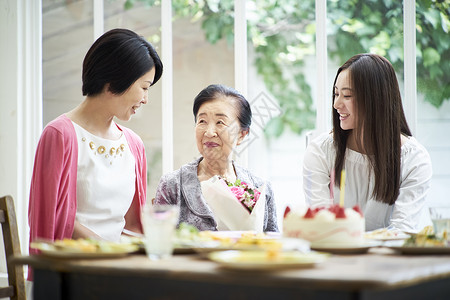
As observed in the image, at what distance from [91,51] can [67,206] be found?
550 mm

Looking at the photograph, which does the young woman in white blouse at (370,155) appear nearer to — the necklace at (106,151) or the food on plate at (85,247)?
the necklace at (106,151)

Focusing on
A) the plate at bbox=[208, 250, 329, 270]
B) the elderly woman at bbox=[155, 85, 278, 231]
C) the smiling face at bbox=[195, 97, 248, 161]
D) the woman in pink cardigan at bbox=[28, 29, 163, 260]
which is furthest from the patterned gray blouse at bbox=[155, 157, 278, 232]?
the plate at bbox=[208, 250, 329, 270]

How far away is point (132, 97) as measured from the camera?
2.31m

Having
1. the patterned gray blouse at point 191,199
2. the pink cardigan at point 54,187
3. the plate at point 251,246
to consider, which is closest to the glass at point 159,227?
the plate at point 251,246

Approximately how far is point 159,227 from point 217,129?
52.8 inches

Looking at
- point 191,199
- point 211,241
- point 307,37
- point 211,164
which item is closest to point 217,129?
point 211,164

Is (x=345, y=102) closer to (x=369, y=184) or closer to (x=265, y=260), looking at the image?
(x=369, y=184)

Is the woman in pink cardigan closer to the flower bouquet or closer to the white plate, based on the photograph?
the flower bouquet

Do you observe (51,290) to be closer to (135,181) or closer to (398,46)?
(135,181)

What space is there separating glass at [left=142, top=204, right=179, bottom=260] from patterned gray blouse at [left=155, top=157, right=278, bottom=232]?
1149mm

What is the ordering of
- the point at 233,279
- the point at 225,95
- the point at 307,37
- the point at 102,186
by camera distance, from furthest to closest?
the point at 307,37 → the point at 225,95 → the point at 102,186 → the point at 233,279

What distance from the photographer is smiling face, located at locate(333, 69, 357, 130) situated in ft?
8.65

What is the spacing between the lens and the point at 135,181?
240 cm

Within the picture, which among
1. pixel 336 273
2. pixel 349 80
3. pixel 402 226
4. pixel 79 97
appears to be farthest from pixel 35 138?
pixel 336 273
